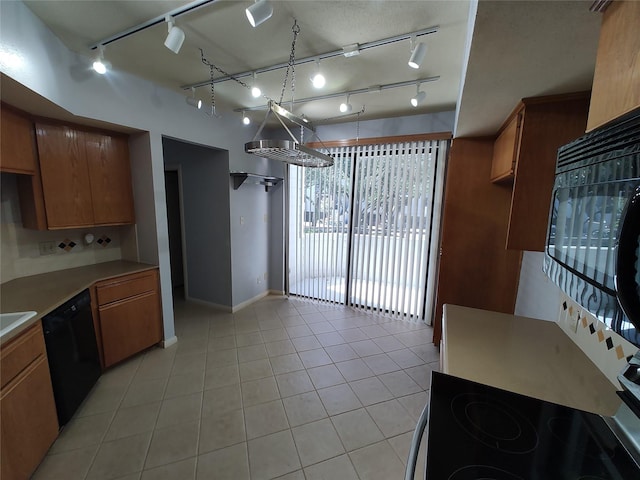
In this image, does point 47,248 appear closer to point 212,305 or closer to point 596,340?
point 212,305

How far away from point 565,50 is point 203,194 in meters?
3.64

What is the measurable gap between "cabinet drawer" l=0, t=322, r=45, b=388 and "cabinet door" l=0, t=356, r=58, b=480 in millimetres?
41

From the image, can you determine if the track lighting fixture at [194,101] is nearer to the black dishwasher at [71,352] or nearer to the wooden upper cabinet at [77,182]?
the wooden upper cabinet at [77,182]

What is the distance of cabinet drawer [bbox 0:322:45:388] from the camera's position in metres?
1.26

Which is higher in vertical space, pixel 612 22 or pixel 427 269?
pixel 612 22

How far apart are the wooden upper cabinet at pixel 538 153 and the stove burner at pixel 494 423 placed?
956 millimetres

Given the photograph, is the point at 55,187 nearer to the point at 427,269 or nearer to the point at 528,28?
the point at 528,28

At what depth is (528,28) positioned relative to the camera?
0.85m

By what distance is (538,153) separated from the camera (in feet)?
4.77

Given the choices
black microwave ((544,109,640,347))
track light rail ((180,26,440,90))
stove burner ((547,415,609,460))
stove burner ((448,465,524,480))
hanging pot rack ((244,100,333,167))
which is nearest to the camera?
black microwave ((544,109,640,347))

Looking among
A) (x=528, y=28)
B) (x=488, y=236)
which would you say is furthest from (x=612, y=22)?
(x=488, y=236)

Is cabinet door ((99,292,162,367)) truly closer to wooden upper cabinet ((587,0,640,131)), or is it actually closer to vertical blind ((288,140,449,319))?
vertical blind ((288,140,449,319))

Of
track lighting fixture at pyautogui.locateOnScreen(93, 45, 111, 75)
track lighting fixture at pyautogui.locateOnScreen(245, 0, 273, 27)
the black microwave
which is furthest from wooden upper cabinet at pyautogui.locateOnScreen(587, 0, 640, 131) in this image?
track lighting fixture at pyautogui.locateOnScreen(93, 45, 111, 75)

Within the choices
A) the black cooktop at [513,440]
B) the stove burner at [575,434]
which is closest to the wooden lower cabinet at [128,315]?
the black cooktop at [513,440]
